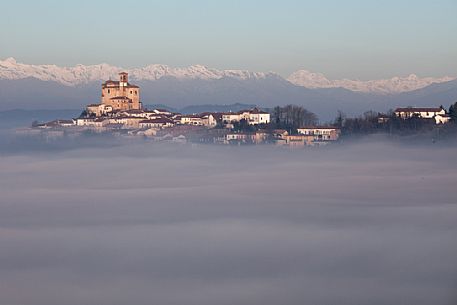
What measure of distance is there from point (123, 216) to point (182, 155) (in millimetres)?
19308

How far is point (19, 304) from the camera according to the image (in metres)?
19.2

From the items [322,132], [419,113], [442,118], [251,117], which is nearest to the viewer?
[442,118]

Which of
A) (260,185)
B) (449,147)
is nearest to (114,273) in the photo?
(260,185)

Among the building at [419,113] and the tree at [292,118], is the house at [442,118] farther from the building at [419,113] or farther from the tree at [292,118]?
the tree at [292,118]

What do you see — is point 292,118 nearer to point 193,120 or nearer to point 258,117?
point 258,117

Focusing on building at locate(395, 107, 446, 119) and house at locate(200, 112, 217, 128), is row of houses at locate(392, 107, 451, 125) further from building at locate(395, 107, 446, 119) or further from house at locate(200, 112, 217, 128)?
house at locate(200, 112, 217, 128)

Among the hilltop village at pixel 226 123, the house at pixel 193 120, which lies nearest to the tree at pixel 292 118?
the hilltop village at pixel 226 123

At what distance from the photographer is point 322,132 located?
5353 cm

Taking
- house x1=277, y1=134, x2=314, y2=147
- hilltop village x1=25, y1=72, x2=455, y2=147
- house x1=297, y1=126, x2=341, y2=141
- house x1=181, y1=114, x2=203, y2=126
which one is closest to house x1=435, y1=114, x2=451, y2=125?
hilltop village x1=25, y1=72, x2=455, y2=147

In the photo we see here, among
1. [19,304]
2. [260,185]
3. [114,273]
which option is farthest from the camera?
Answer: [260,185]

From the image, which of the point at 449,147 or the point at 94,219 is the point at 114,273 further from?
the point at 449,147

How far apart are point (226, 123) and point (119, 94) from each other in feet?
25.5

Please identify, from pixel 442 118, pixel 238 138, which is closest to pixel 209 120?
pixel 238 138

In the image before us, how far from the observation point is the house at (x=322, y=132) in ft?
174
